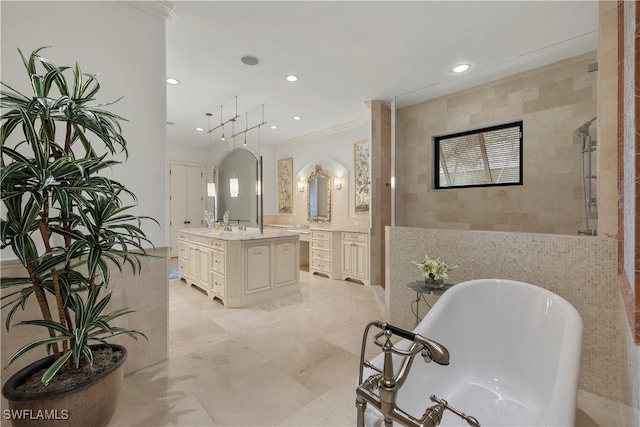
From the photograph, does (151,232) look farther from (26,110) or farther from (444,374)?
(444,374)

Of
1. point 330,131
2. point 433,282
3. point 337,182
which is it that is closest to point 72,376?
point 433,282

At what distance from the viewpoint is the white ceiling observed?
84.7 inches

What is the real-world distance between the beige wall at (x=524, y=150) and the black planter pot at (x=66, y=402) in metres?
2.83

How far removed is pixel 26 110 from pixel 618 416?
357 centimetres

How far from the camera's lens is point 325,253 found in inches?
196

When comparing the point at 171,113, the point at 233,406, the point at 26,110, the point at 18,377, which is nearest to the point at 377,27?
the point at 26,110

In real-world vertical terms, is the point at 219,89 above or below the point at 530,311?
above

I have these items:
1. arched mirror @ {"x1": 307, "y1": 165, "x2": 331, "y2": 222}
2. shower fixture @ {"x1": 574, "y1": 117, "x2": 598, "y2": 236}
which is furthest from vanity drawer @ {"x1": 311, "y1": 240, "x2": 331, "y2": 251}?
shower fixture @ {"x1": 574, "y1": 117, "x2": 598, "y2": 236}

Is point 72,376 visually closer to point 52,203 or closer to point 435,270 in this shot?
point 52,203

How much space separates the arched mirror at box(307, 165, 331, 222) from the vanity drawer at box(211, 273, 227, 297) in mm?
2564

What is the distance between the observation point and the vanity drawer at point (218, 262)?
11.6ft

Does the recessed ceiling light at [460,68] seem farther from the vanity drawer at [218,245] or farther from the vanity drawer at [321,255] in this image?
the vanity drawer at [218,245]

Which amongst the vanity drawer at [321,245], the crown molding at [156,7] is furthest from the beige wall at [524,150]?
the crown molding at [156,7]

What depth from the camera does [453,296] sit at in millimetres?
1867
